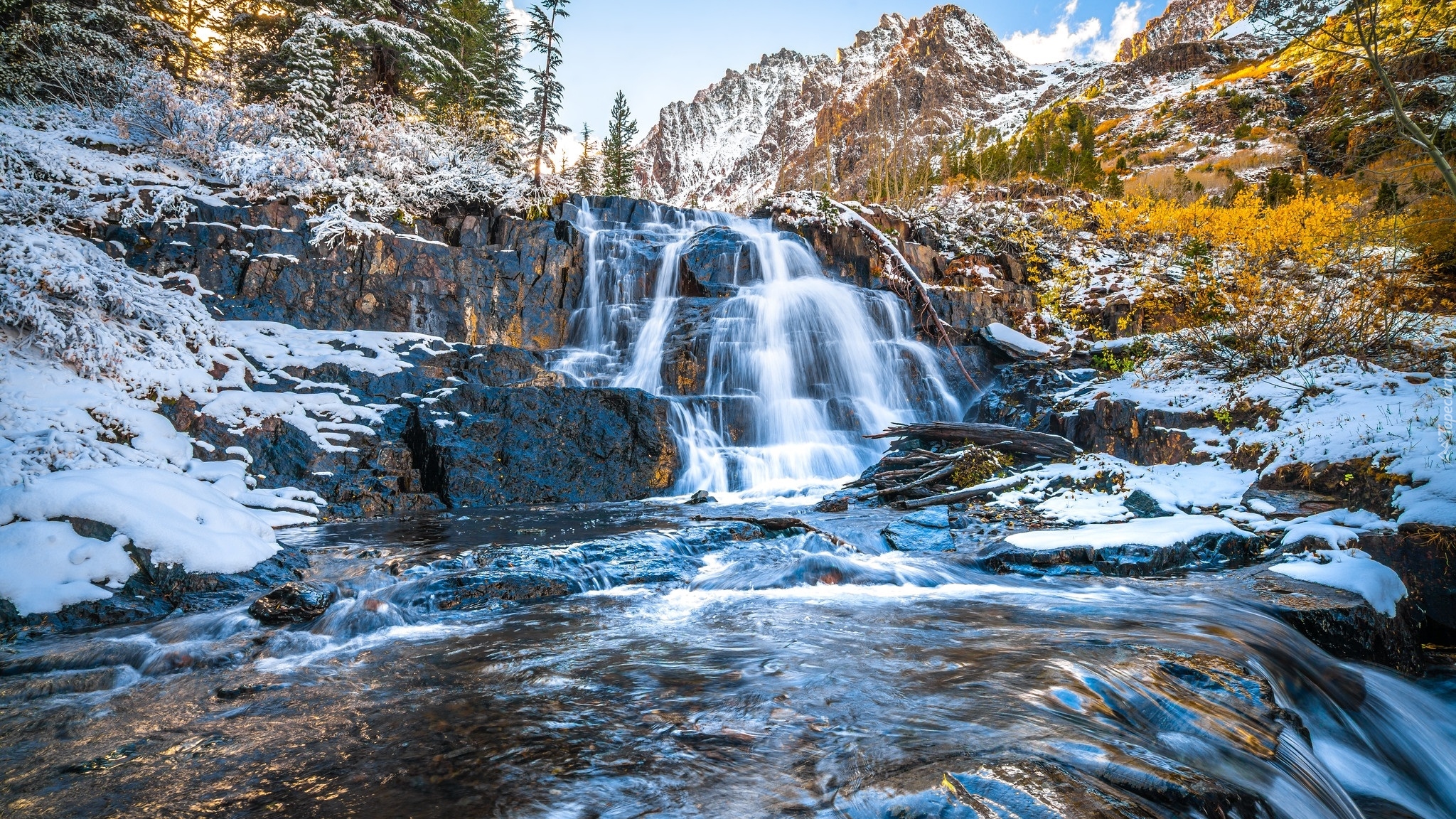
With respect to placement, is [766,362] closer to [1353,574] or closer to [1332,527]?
[1332,527]

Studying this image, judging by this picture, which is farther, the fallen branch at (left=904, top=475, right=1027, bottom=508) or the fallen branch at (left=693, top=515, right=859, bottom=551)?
the fallen branch at (left=904, top=475, right=1027, bottom=508)

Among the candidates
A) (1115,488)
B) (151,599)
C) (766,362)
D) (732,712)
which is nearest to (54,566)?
(151,599)

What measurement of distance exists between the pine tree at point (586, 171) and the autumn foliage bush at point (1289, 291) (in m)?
29.2

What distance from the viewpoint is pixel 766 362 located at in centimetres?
1348

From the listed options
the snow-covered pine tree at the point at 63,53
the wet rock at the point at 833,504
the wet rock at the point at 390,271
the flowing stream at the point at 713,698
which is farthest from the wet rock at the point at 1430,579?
the snow-covered pine tree at the point at 63,53

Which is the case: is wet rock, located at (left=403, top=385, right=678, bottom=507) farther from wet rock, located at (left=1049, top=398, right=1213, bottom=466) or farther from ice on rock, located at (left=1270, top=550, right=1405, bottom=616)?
ice on rock, located at (left=1270, top=550, right=1405, bottom=616)

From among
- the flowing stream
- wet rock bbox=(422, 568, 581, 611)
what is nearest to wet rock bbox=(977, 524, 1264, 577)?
the flowing stream

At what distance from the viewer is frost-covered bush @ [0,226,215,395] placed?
264 inches

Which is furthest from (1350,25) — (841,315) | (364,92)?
(364,92)

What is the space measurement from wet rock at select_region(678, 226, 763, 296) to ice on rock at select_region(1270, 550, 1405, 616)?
12552 mm

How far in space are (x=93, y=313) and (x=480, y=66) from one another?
21.2m

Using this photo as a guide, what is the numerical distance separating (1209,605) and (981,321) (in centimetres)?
1261

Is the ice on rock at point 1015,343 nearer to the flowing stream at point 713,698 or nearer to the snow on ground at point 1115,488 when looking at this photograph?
the snow on ground at point 1115,488

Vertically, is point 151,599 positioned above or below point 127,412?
below
